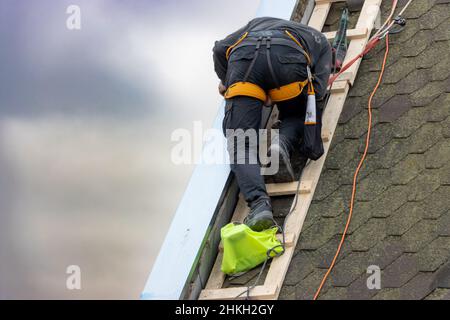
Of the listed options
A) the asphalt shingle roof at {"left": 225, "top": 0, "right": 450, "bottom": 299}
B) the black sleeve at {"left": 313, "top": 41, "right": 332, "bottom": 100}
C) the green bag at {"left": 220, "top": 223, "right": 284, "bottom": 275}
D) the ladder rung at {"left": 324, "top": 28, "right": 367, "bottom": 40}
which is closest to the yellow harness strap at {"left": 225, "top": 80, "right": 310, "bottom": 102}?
the black sleeve at {"left": 313, "top": 41, "right": 332, "bottom": 100}

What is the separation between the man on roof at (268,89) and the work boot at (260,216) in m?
0.04

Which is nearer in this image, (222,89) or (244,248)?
(244,248)

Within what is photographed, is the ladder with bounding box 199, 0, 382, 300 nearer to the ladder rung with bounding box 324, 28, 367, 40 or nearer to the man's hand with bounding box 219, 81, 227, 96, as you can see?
the ladder rung with bounding box 324, 28, 367, 40

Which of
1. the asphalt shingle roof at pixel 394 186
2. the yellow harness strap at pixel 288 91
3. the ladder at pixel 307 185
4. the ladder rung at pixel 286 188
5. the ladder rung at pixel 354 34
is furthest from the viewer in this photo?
the ladder rung at pixel 354 34

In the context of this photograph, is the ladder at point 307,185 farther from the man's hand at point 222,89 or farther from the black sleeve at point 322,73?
the man's hand at point 222,89

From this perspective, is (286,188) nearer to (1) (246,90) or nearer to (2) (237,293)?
(1) (246,90)

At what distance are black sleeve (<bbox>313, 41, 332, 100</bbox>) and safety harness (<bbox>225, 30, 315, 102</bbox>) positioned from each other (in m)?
0.09

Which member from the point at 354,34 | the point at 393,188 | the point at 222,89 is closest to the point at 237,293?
the point at 393,188

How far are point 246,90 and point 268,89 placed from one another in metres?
0.17

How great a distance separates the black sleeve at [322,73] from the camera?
5.94 metres

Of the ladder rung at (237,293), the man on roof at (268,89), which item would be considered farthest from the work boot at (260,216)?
the ladder rung at (237,293)

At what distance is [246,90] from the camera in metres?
5.72
